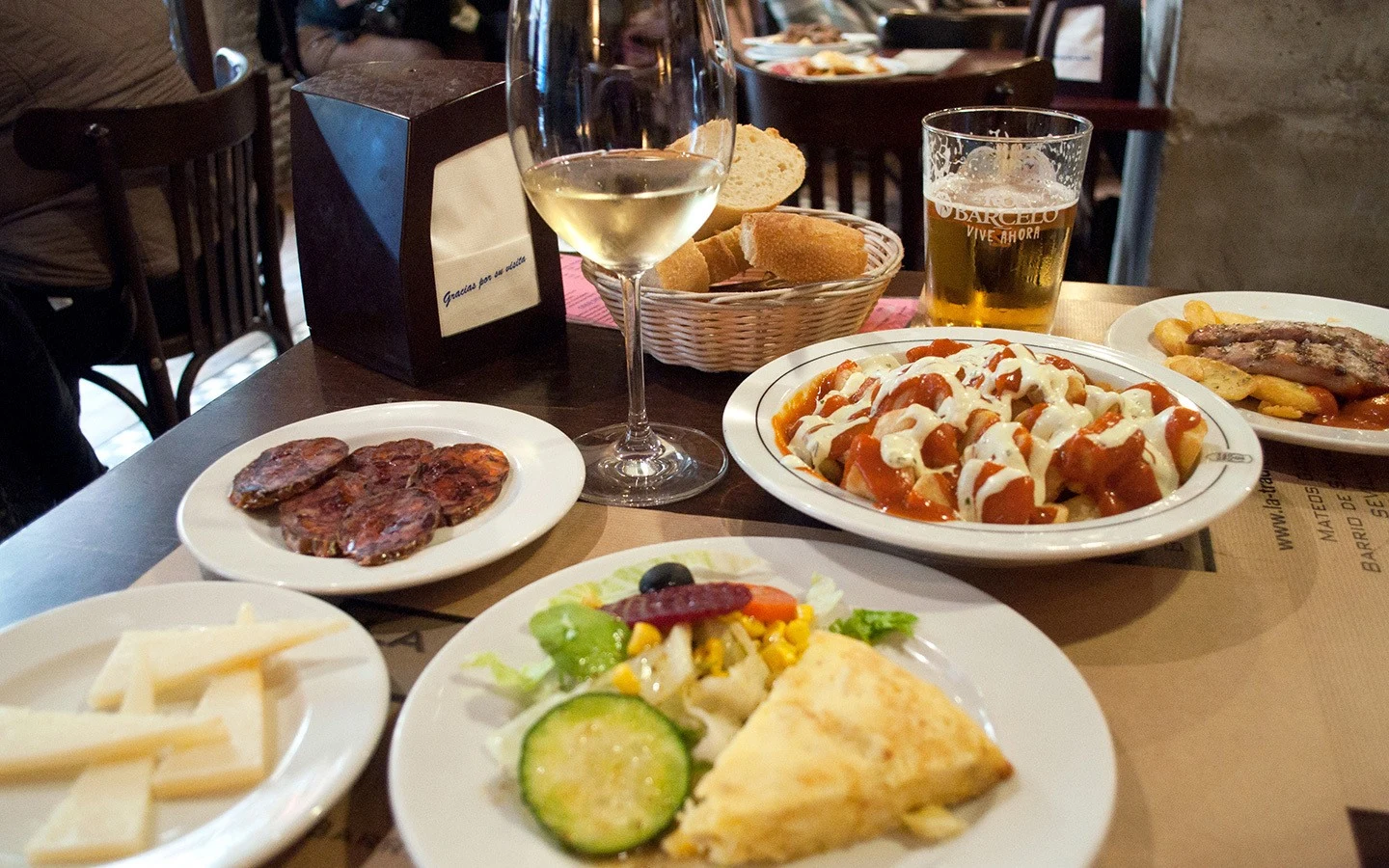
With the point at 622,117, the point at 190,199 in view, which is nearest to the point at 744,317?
the point at 622,117

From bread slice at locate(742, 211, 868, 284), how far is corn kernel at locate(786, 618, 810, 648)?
0.75m

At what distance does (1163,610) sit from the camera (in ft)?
3.06

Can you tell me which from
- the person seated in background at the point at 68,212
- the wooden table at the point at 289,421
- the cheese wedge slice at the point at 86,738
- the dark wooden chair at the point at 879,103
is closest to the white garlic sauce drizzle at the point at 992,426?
the wooden table at the point at 289,421

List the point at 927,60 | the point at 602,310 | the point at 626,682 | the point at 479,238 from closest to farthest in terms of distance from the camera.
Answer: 1. the point at 626,682
2. the point at 479,238
3. the point at 602,310
4. the point at 927,60

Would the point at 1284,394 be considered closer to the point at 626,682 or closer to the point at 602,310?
the point at 626,682

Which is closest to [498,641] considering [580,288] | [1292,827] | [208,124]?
[1292,827]

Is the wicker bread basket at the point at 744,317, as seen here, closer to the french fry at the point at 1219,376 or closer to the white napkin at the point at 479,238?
the white napkin at the point at 479,238

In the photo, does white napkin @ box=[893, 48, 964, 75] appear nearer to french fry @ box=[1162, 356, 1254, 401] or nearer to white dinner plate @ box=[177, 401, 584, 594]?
french fry @ box=[1162, 356, 1254, 401]

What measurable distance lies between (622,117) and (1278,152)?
256cm

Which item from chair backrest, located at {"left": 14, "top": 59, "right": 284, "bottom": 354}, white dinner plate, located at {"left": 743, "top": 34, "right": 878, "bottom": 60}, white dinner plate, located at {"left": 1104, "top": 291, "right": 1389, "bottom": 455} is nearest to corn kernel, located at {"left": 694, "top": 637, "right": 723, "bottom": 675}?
white dinner plate, located at {"left": 1104, "top": 291, "right": 1389, "bottom": 455}

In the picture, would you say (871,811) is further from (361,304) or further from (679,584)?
(361,304)

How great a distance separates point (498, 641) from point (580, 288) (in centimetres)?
114

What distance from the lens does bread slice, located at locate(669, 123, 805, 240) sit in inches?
64.6

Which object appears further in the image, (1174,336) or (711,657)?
(1174,336)
